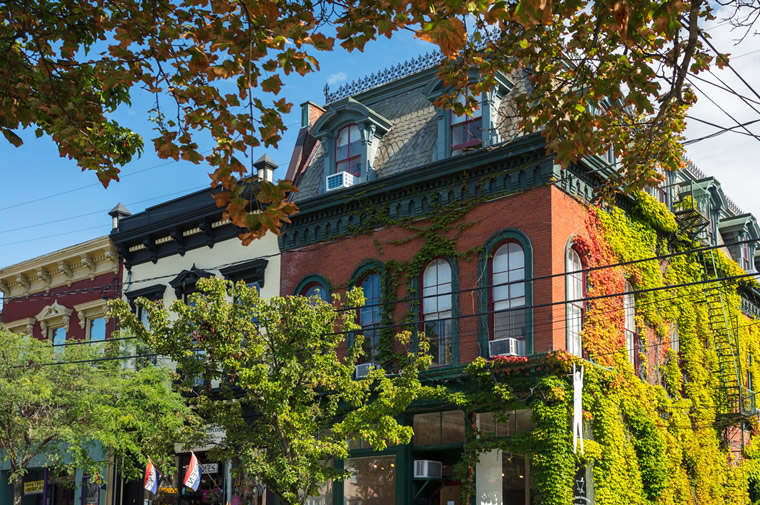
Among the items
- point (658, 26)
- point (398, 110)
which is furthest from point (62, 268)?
point (658, 26)

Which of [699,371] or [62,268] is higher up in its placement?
[62,268]

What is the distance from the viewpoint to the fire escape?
2856cm

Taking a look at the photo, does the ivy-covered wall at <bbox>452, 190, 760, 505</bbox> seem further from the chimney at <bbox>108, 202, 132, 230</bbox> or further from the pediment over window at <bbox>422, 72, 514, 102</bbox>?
the chimney at <bbox>108, 202, 132, 230</bbox>

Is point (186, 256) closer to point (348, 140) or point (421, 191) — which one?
point (348, 140)

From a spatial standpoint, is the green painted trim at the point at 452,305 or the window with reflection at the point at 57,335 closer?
the green painted trim at the point at 452,305

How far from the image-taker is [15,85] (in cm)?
1008

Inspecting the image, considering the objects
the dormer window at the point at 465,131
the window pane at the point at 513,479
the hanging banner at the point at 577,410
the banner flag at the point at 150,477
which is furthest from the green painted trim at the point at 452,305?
the banner flag at the point at 150,477

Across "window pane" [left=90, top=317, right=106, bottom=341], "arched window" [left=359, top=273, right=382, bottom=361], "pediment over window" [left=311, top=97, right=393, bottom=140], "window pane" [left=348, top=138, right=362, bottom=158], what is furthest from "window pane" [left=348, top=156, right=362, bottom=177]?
A: "window pane" [left=90, top=317, right=106, bottom=341]

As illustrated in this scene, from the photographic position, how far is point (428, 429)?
24125 mm

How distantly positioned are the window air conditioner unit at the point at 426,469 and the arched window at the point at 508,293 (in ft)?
11.7

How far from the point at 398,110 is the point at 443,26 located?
21.1m

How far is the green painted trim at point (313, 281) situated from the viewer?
2672 centimetres

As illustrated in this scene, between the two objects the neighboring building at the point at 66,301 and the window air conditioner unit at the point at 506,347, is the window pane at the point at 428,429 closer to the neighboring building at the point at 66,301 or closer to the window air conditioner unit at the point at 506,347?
the window air conditioner unit at the point at 506,347

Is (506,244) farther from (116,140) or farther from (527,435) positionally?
(116,140)
